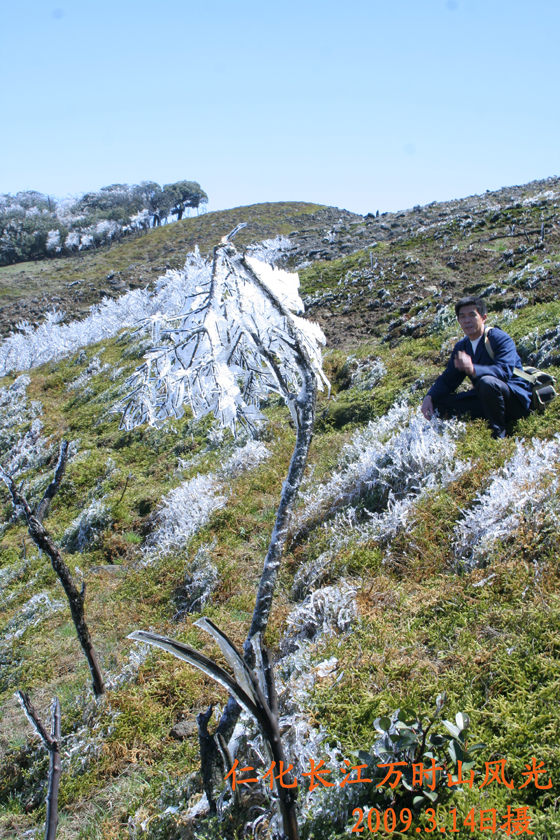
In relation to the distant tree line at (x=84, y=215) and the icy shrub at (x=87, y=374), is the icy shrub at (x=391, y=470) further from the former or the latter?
the distant tree line at (x=84, y=215)

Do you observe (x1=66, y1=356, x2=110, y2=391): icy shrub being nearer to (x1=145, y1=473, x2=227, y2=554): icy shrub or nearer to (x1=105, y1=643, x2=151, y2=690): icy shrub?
(x1=145, y1=473, x2=227, y2=554): icy shrub

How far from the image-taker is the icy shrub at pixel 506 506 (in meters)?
3.41

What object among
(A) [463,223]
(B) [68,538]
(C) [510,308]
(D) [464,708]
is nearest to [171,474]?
(B) [68,538]

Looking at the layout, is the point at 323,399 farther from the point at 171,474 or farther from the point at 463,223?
the point at 463,223

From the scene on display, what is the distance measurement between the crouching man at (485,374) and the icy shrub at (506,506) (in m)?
0.91

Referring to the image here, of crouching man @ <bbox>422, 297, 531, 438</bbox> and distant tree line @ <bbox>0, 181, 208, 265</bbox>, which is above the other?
distant tree line @ <bbox>0, 181, 208, 265</bbox>

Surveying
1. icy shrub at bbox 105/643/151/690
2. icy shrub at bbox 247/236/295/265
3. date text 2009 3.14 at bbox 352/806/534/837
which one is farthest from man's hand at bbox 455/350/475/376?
icy shrub at bbox 247/236/295/265

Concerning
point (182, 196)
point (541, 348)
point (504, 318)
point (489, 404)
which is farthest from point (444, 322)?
point (182, 196)

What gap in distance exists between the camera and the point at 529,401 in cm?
485

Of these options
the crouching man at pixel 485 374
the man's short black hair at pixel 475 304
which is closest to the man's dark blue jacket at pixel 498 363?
the crouching man at pixel 485 374

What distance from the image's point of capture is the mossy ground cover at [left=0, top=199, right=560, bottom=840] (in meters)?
2.44

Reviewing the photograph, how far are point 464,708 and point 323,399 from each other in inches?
257

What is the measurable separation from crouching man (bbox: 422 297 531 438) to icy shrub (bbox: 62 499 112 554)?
5.31 m

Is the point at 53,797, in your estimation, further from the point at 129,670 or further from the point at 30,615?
the point at 30,615
